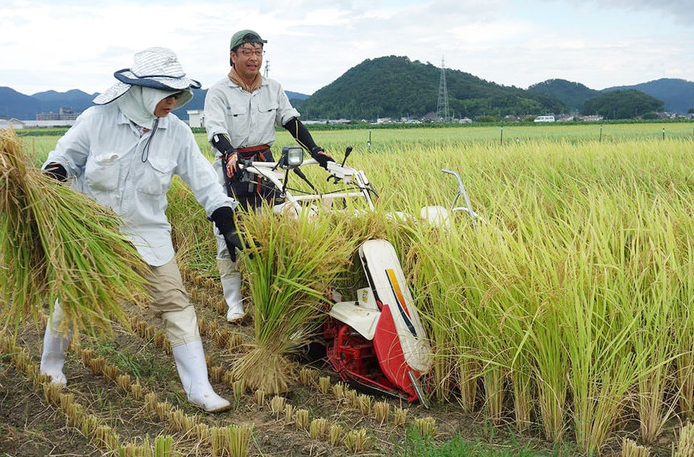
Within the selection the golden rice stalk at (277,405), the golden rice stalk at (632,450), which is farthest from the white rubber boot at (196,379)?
the golden rice stalk at (632,450)

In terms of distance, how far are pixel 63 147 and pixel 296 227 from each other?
1.13 m

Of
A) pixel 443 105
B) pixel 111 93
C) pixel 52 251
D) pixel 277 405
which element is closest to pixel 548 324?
pixel 277 405

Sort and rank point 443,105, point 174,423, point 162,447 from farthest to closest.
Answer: point 443,105, point 174,423, point 162,447

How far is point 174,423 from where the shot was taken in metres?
2.85

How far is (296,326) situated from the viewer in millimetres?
3248

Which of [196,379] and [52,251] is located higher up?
[52,251]

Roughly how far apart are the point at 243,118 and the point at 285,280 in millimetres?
1877

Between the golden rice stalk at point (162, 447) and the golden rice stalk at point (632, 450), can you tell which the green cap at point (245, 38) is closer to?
the golden rice stalk at point (162, 447)

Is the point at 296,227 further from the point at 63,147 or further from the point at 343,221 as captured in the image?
the point at 63,147

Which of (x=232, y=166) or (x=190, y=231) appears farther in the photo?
(x=190, y=231)

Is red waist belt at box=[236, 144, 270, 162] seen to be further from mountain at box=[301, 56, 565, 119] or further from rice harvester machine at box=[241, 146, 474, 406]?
mountain at box=[301, 56, 565, 119]

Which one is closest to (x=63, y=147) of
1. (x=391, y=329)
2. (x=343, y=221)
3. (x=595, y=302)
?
(x=343, y=221)

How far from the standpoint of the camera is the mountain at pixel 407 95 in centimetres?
7638

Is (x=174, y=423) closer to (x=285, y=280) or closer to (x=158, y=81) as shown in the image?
(x=285, y=280)
